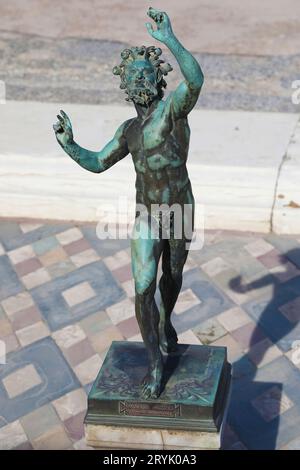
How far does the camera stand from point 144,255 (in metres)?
3.72

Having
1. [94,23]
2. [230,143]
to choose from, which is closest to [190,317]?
[230,143]

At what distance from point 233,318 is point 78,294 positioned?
4.26ft

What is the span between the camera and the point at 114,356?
14.0 ft

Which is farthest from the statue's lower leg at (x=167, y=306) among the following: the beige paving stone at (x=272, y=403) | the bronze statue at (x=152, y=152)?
the beige paving stone at (x=272, y=403)

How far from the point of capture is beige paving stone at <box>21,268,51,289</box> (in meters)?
6.16

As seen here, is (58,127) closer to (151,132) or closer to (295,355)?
(151,132)

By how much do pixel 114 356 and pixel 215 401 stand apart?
70cm

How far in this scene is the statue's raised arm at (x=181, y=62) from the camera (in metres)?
3.32

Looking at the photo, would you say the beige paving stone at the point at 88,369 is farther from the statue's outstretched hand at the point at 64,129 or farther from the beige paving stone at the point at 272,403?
the statue's outstretched hand at the point at 64,129

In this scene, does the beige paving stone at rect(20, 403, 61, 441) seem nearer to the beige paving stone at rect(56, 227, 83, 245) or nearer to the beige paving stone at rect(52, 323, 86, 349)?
the beige paving stone at rect(52, 323, 86, 349)

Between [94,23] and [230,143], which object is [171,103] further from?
[94,23]

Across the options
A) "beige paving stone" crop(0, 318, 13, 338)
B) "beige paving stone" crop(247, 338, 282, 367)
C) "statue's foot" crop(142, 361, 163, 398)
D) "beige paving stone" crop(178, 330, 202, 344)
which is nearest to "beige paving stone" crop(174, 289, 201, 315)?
"beige paving stone" crop(178, 330, 202, 344)

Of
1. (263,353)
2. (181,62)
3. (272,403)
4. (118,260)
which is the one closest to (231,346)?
(263,353)

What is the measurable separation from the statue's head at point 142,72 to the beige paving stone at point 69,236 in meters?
3.21
